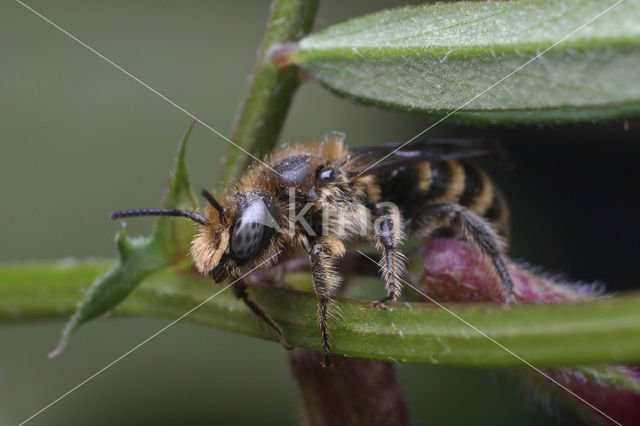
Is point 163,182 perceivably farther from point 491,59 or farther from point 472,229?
point 491,59

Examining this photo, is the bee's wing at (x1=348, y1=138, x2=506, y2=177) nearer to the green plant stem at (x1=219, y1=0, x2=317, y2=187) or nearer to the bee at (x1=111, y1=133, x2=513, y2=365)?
the bee at (x1=111, y1=133, x2=513, y2=365)

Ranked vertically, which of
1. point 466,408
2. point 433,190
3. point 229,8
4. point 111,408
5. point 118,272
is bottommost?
point 111,408

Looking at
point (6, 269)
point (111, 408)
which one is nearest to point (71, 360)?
point (111, 408)

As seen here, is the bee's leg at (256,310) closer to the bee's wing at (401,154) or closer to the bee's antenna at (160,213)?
the bee's antenna at (160,213)

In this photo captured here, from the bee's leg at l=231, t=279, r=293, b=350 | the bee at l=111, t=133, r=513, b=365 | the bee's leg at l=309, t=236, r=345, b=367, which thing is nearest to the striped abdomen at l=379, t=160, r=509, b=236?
the bee at l=111, t=133, r=513, b=365

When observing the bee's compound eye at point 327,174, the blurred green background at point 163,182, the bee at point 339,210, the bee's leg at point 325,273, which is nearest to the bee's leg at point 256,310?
the bee at point 339,210

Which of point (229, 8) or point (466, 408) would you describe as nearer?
point (466, 408)

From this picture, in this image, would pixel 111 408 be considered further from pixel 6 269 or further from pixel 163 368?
pixel 6 269
